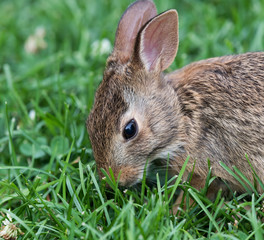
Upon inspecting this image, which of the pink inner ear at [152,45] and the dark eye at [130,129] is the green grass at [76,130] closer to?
the dark eye at [130,129]

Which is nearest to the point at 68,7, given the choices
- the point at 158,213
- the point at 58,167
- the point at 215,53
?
the point at 215,53

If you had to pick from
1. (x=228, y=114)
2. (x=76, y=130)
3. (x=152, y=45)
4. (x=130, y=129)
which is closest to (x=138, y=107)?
(x=130, y=129)

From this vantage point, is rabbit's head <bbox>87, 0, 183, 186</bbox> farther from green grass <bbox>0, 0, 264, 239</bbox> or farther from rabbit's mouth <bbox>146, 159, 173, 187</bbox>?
green grass <bbox>0, 0, 264, 239</bbox>

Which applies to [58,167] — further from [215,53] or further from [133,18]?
[215,53]

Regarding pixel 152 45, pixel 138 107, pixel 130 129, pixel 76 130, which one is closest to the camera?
pixel 130 129

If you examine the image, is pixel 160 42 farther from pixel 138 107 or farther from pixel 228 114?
pixel 228 114

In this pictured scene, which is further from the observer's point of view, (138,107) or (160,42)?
(160,42)
